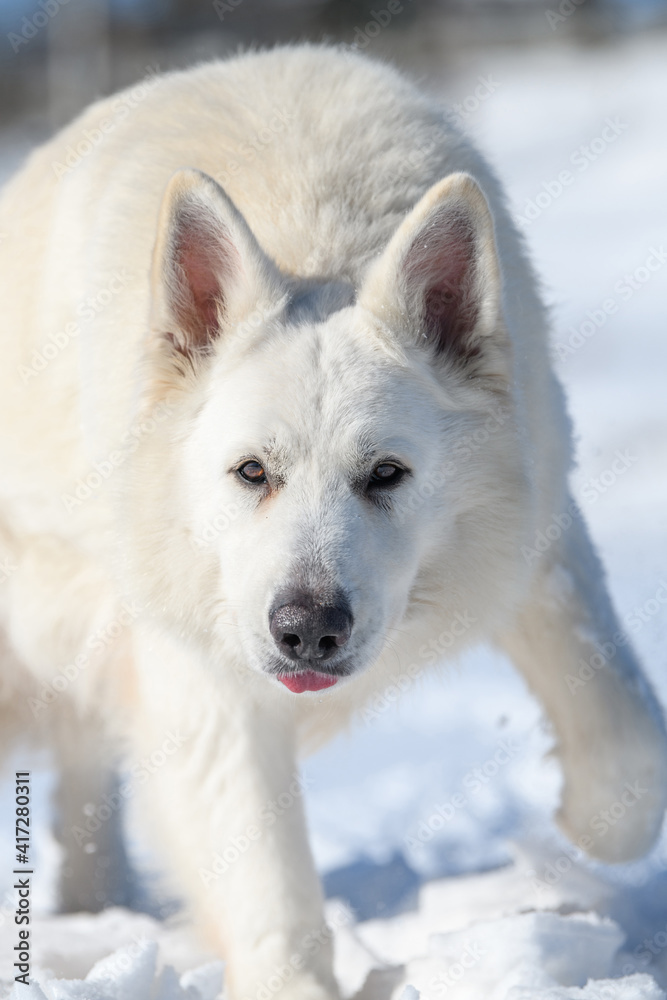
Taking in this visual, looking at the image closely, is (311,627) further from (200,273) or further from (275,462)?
(200,273)

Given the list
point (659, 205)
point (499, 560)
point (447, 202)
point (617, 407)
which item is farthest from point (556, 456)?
point (659, 205)

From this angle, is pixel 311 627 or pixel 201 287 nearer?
pixel 311 627

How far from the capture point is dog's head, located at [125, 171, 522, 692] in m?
2.51

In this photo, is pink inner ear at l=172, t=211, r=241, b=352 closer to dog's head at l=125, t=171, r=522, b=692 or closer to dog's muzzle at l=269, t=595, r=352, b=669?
dog's head at l=125, t=171, r=522, b=692

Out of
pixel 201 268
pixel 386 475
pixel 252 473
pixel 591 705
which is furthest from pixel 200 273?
pixel 591 705

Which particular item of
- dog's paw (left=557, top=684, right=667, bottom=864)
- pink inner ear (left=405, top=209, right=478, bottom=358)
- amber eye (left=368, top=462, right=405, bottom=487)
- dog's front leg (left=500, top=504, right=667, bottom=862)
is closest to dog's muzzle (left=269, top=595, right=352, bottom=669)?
amber eye (left=368, top=462, right=405, bottom=487)

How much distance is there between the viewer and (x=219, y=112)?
3330 mm

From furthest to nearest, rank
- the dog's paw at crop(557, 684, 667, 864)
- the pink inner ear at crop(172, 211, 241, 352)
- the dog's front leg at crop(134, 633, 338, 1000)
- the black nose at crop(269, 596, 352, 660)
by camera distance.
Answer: the dog's paw at crop(557, 684, 667, 864)
the dog's front leg at crop(134, 633, 338, 1000)
the pink inner ear at crop(172, 211, 241, 352)
the black nose at crop(269, 596, 352, 660)

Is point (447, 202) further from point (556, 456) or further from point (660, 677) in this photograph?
point (660, 677)

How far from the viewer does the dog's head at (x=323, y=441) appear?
8.23 feet

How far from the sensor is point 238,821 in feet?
10.7

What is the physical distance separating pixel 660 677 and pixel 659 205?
891 centimetres

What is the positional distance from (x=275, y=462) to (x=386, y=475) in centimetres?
25

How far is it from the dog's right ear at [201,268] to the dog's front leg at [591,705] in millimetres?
1192
